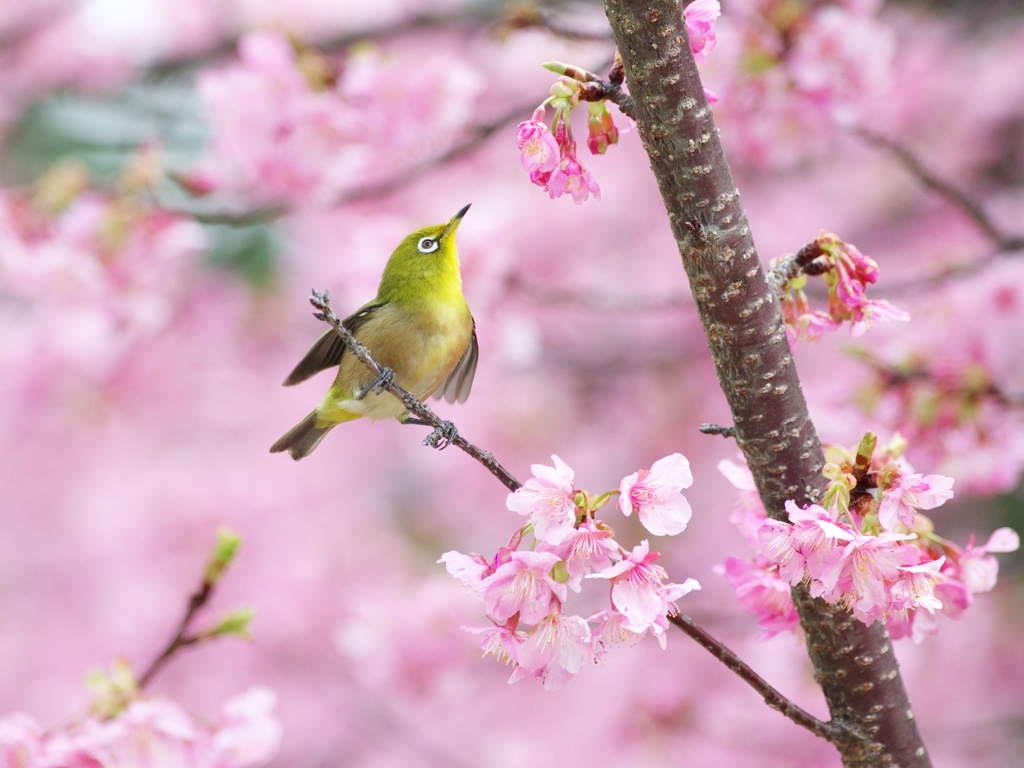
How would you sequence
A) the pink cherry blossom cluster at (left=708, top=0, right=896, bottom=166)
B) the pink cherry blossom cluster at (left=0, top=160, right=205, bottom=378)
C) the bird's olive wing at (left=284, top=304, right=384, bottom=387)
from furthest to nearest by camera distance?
the pink cherry blossom cluster at (left=0, top=160, right=205, bottom=378)
the pink cherry blossom cluster at (left=708, top=0, right=896, bottom=166)
the bird's olive wing at (left=284, top=304, right=384, bottom=387)

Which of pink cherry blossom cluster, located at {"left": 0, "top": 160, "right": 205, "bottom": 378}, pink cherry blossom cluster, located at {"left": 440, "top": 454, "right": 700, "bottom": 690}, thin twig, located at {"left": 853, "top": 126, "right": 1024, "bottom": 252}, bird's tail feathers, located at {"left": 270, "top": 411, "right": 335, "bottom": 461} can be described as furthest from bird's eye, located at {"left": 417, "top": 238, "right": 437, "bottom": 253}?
pink cherry blossom cluster, located at {"left": 0, "top": 160, "right": 205, "bottom": 378}

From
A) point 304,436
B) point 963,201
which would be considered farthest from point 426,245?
point 963,201

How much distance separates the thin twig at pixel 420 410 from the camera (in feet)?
3.39

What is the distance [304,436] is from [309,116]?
1.23 metres

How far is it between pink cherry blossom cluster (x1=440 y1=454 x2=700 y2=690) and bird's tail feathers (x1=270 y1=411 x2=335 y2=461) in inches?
33.9

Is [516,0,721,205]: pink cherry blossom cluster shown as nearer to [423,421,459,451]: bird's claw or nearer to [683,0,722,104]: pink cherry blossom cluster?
[683,0,722,104]: pink cherry blossom cluster

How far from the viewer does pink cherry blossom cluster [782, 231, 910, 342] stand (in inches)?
44.6

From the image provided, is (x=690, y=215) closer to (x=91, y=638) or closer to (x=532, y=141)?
(x=532, y=141)

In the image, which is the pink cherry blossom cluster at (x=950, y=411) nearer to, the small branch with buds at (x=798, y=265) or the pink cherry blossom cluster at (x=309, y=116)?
the small branch with buds at (x=798, y=265)

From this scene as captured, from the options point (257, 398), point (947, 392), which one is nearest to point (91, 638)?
point (257, 398)

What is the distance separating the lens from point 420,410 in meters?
1.18

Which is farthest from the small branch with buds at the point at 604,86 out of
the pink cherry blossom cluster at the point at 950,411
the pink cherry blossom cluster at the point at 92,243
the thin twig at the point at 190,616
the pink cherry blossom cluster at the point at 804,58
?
the pink cherry blossom cluster at the point at 92,243

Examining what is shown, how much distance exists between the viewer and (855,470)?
1.07m

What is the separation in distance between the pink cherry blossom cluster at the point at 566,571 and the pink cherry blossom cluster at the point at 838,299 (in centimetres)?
30
